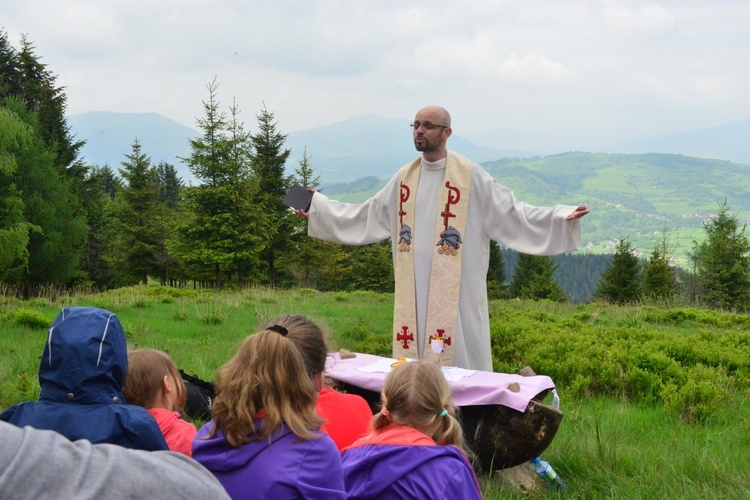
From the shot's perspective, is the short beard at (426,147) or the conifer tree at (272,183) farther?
the conifer tree at (272,183)

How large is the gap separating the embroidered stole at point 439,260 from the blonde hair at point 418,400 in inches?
108

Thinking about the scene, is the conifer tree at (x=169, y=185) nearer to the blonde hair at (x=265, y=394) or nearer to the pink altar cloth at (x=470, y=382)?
the pink altar cloth at (x=470, y=382)

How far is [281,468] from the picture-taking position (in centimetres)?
251

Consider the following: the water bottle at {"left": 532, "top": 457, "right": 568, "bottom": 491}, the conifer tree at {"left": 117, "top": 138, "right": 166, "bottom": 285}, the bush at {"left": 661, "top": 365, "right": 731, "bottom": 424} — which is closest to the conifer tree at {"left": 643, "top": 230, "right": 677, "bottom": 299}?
the conifer tree at {"left": 117, "top": 138, "right": 166, "bottom": 285}

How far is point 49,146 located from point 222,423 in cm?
3978

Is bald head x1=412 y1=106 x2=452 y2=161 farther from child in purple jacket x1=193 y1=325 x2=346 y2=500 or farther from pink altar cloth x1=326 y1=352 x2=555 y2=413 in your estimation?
child in purple jacket x1=193 y1=325 x2=346 y2=500

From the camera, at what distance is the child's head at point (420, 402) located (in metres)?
2.90

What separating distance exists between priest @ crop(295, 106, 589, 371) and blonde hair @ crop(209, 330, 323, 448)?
3026mm

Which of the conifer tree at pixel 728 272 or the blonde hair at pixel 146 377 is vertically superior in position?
the blonde hair at pixel 146 377

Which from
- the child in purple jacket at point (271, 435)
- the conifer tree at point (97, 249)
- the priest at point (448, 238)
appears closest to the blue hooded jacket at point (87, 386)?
the child in purple jacket at point (271, 435)

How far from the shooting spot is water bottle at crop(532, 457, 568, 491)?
4.30 meters

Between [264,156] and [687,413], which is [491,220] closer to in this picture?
[687,413]

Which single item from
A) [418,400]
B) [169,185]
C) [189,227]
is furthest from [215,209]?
[169,185]

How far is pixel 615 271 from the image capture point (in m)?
37.5
